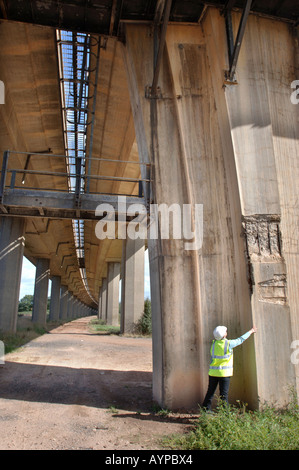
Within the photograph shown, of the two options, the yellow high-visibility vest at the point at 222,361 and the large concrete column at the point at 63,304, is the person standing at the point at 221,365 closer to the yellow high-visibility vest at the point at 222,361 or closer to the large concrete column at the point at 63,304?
the yellow high-visibility vest at the point at 222,361

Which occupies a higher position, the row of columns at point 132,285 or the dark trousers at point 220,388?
the row of columns at point 132,285

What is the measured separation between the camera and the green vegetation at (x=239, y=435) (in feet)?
14.6

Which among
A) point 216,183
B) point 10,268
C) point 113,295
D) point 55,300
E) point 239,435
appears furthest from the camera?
point 55,300

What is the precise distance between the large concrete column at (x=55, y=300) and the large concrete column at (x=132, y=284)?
20766 millimetres

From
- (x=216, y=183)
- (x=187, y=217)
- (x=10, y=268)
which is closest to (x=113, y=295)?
(x=10, y=268)

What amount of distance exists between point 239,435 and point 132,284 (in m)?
19.2

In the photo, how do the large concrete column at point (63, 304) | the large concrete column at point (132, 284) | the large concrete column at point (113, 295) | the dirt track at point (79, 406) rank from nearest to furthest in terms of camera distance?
the dirt track at point (79, 406)
the large concrete column at point (132, 284)
the large concrete column at point (113, 295)
the large concrete column at point (63, 304)


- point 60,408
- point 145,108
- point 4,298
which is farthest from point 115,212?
point 4,298

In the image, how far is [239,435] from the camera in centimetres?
467

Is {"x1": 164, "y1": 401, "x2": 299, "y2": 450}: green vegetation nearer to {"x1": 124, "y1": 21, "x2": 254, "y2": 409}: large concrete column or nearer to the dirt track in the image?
the dirt track

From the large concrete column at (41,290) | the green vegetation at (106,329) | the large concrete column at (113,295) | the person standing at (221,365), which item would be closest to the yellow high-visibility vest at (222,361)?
the person standing at (221,365)

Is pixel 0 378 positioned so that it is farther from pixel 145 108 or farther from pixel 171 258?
pixel 145 108

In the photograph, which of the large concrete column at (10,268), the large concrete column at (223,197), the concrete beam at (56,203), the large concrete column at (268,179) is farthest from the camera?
the large concrete column at (10,268)

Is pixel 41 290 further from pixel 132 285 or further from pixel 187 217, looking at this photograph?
pixel 187 217
